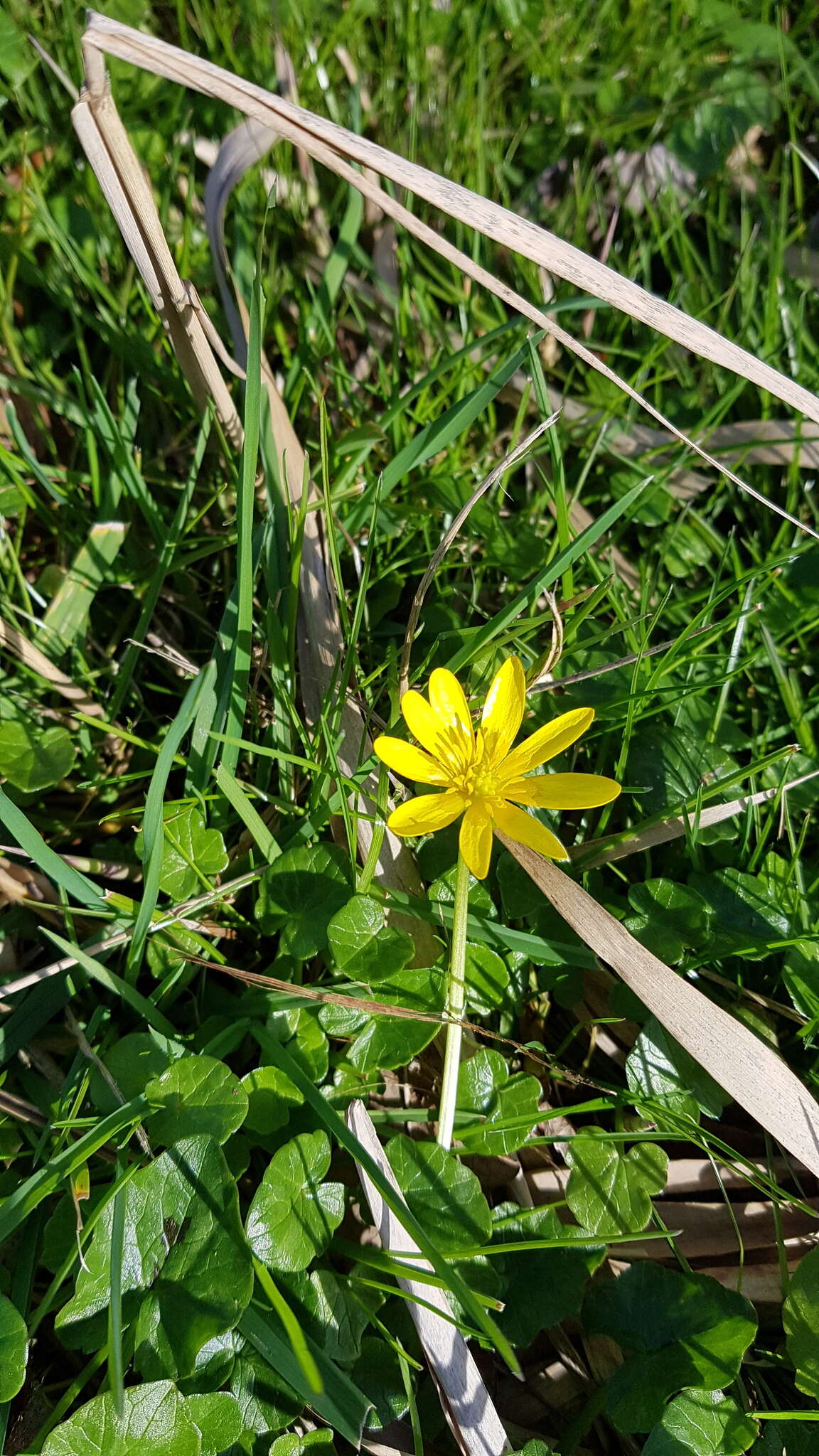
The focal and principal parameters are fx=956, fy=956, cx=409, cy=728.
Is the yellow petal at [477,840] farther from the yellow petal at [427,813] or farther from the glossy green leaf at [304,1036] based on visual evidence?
the glossy green leaf at [304,1036]

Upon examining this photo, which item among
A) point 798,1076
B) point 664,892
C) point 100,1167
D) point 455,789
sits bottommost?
point 798,1076

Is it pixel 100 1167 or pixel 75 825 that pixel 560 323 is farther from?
pixel 100 1167

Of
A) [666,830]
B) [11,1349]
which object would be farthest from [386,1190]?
[666,830]

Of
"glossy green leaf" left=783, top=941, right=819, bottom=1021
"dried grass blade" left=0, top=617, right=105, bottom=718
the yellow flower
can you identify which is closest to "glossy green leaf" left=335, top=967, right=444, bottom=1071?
the yellow flower

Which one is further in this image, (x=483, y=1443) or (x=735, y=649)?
(x=735, y=649)

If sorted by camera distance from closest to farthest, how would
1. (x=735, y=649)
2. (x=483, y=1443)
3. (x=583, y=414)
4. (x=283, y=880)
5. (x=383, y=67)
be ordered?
1. (x=483, y=1443)
2. (x=283, y=880)
3. (x=735, y=649)
4. (x=583, y=414)
5. (x=383, y=67)

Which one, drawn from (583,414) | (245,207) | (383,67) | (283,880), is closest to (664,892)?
(283,880)
